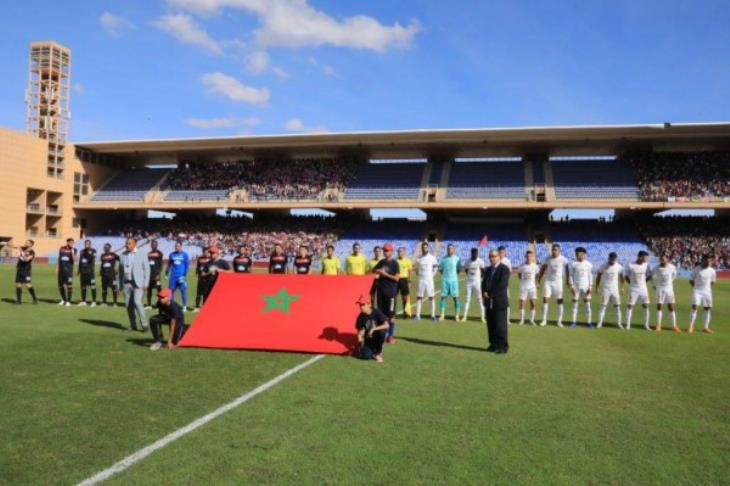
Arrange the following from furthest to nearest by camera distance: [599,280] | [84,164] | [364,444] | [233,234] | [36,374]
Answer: [84,164] < [233,234] < [599,280] < [36,374] < [364,444]

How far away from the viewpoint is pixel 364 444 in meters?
4.79

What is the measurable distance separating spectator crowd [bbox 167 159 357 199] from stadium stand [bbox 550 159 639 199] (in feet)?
53.9

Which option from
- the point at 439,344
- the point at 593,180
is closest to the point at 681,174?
the point at 593,180

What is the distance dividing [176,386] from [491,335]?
526cm

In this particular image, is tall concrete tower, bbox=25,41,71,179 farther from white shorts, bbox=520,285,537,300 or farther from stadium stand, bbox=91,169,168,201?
white shorts, bbox=520,285,537,300

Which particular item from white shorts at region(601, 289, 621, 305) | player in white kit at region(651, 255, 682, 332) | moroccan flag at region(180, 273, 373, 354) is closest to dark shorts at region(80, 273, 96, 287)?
moroccan flag at region(180, 273, 373, 354)

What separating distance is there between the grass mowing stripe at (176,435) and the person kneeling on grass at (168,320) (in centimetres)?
271

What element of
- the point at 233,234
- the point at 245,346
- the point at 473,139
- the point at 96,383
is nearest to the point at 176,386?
the point at 96,383

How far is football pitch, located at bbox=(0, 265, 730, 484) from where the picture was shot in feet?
14.0

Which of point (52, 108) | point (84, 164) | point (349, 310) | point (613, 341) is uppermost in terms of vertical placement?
point (52, 108)

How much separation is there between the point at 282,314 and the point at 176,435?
481 cm

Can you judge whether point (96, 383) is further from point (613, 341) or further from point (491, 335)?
point (613, 341)

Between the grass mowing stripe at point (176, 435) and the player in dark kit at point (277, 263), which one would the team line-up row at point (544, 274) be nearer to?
the player in dark kit at point (277, 263)

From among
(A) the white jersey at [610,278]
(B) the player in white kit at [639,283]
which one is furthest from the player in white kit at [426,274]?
(B) the player in white kit at [639,283]
